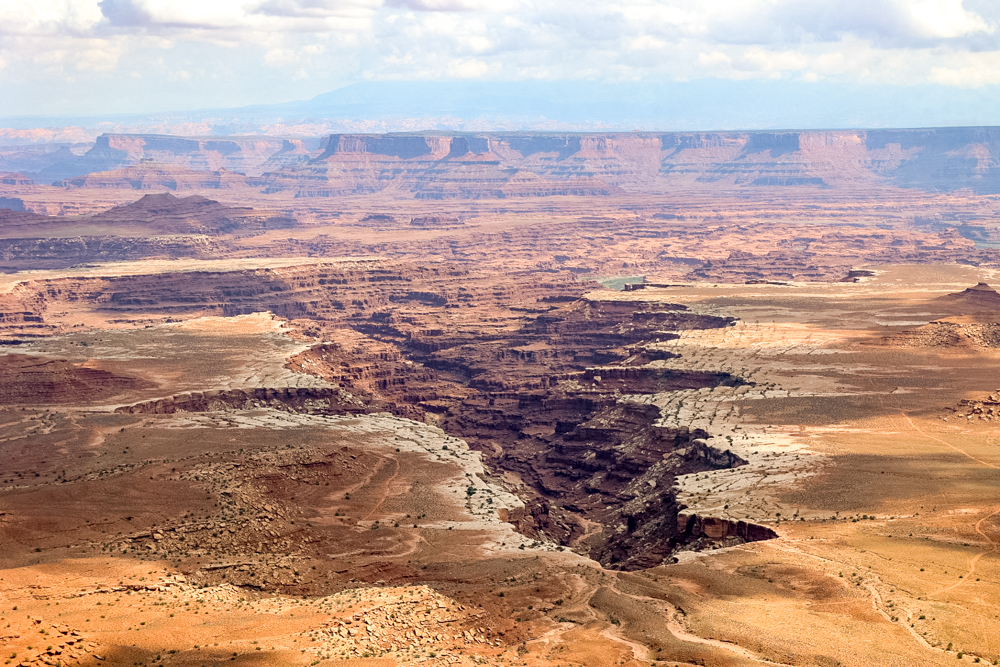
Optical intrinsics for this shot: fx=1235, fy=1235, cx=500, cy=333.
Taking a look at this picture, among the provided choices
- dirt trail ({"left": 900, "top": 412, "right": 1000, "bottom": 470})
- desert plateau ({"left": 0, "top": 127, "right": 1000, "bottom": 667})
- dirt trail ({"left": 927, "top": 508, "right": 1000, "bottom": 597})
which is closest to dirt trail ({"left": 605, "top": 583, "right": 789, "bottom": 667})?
desert plateau ({"left": 0, "top": 127, "right": 1000, "bottom": 667})

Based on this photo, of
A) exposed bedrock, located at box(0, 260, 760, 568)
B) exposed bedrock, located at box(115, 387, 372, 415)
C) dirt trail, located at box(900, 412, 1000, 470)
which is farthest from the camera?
exposed bedrock, located at box(115, 387, 372, 415)

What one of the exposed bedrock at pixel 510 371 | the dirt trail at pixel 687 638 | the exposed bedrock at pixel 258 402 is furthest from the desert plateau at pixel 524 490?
the exposed bedrock at pixel 510 371

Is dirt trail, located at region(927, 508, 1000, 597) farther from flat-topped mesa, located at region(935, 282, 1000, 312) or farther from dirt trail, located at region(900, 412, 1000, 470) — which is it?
flat-topped mesa, located at region(935, 282, 1000, 312)

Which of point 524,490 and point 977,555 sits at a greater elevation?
point 977,555

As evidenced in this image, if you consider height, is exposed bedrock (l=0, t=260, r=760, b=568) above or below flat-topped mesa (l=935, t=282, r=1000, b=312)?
below

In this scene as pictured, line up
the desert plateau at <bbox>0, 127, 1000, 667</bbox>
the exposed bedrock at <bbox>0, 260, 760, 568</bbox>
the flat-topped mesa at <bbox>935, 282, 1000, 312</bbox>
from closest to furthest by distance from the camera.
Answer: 1. the desert plateau at <bbox>0, 127, 1000, 667</bbox>
2. the exposed bedrock at <bbox>0, 260, 760, 568</bbox>
3. the flat-topped mesa at <bbox>935, 282, 1000, 312</bbox>

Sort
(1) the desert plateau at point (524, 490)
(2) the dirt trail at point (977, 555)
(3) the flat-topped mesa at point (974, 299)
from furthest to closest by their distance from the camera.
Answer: (3) the flat-topped mesa at point (974, 299), (2) the dirt trail at point (977, 555), (1) the desert plateau at point (524, 490)

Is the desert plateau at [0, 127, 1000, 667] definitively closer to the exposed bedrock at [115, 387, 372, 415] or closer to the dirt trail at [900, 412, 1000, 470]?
the exposed bedrock at [115, 387, 372, 415]

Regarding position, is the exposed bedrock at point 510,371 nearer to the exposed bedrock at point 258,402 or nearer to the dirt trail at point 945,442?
the exposed bedrock at point 258,402

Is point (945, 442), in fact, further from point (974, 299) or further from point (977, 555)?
point (974, 299)

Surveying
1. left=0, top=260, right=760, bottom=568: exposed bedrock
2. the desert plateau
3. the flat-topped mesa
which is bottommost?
left=0, top=260, right=760, bottom=568: exposed bedrock

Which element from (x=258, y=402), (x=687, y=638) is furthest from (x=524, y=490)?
(x=687, y=638)

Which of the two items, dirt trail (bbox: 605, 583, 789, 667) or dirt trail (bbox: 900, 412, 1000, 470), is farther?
dirt trail (bbox: 900, 412, 1000, 470)
